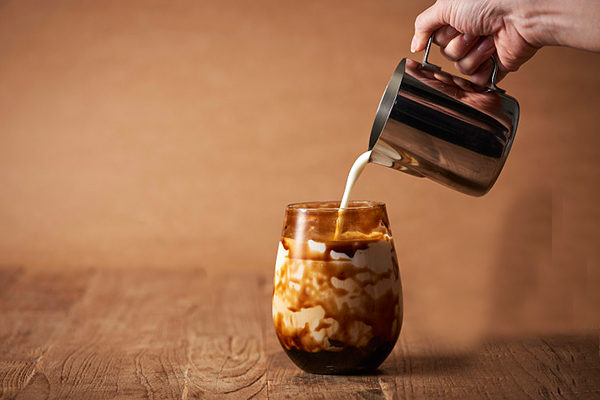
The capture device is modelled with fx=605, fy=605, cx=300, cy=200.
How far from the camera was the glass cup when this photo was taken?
2.41 ft

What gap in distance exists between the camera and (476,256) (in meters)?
1.71

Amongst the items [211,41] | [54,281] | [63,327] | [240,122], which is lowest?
[54,281]

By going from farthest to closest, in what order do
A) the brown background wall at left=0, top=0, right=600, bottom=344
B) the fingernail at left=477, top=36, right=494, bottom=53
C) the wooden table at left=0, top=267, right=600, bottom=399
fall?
the brown background wall at left=0, top=0, right=600, bottom=344 → the fingernail at left=477, top=36, right=494, bottom=53 → the wooden table at left=0, top=267, right=600, bottom=399

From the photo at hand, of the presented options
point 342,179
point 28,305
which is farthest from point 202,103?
point 28,305

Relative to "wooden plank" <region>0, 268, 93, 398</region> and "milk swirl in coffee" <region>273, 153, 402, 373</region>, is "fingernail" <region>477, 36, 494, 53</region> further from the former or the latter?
"wooden plank" <region>0, 268, 93, 398</region>

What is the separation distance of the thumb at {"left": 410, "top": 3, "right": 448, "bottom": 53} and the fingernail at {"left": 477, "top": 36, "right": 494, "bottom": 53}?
3.9 inches

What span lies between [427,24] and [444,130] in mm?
233

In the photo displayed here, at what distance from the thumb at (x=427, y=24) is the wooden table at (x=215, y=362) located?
46 cm

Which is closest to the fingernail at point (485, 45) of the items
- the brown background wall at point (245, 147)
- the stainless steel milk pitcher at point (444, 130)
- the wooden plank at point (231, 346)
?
the stainless steel milk pitcher at point (444, 130)

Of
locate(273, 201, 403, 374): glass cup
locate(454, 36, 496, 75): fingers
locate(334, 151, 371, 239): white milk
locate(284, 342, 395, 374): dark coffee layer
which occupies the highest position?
locate(454, 36, 496, 75): fingers

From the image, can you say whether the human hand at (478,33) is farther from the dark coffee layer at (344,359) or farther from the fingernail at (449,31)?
the dark coffee layer at (344,359)

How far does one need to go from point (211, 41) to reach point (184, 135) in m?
0.28

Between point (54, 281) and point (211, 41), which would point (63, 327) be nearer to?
point (54, 281)

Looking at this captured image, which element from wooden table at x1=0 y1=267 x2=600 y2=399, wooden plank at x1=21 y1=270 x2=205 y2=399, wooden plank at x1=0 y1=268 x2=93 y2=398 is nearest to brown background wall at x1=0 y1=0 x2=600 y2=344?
Answer: wooden plank at x1=0 y1=268 x2=93 y2=398
